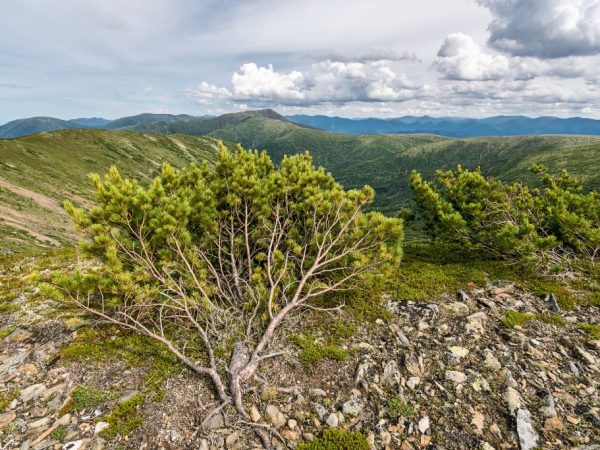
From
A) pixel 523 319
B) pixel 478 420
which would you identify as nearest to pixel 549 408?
pixel 478 420

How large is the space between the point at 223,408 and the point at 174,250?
4.89 m

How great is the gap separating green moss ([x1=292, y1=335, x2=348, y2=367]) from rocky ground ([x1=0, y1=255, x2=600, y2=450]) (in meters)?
0.16

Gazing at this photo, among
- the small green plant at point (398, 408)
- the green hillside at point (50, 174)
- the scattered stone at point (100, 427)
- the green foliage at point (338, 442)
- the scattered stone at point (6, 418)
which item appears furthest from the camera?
the green hillside at point (50, 174)

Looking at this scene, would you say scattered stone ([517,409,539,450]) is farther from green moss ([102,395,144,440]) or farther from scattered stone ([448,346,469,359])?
green moss ([102,395,144,440])

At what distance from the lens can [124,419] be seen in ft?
26.3

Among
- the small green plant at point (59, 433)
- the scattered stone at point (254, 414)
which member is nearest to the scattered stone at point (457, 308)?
the scattered stone at point (254, 414)

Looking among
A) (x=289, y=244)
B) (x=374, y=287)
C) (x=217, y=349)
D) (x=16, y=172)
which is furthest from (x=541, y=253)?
(x=16, y=172)

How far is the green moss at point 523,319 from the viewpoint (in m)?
11.5

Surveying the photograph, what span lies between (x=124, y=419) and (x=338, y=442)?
16.8 ft

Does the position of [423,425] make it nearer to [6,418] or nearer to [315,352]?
[315,352]

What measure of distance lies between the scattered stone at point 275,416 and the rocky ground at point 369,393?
26mm

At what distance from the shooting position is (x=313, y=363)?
10164 millimetres

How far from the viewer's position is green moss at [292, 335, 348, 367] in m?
10.2

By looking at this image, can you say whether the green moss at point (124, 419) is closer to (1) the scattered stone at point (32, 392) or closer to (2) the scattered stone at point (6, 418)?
(2) the scattered stone at point (6, 418)
